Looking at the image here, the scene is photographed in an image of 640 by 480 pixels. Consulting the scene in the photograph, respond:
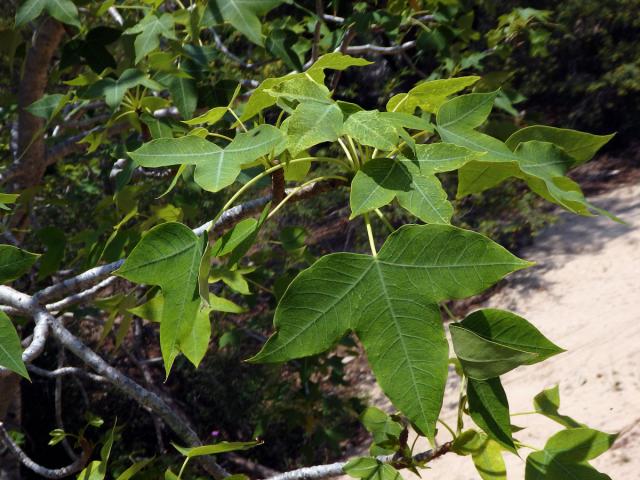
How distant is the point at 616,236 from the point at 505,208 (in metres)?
0.86

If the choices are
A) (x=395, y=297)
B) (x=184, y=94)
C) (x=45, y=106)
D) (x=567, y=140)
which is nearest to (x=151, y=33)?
(x=184, y=94)

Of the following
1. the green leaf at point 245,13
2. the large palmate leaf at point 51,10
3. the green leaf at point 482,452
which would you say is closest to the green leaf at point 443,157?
the green leaf at point 482,452

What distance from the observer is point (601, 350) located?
383cm

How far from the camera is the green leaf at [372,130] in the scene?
64 centimetres

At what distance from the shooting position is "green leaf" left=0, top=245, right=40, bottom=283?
0.80 meters

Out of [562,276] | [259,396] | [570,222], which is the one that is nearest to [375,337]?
[259,396]

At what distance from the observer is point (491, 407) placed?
664 millimetres

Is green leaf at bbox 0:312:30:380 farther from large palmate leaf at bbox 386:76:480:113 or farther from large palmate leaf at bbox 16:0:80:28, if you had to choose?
large palmate leaf at bbox 16:0:80:28

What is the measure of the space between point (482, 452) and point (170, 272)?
469 mm

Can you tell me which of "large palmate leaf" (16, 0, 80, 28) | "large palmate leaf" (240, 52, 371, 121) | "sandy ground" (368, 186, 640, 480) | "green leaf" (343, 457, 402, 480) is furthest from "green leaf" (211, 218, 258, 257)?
"sandy ground" (368, 186, 640, 480)

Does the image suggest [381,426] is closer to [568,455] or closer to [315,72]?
[568,455]

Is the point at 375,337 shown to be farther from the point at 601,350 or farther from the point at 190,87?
the point at 601,350

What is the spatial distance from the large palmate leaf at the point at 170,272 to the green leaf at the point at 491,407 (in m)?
0.31

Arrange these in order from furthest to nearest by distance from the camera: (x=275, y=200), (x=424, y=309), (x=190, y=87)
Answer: (x=190, y=87)
(x=275, y=200)
(x=424, y=309)
